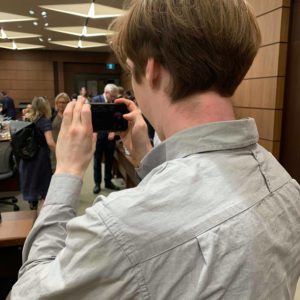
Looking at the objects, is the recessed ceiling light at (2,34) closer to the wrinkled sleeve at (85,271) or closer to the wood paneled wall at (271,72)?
the wood paneled wall at (271,72)

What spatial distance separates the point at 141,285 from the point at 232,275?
5.1 inches

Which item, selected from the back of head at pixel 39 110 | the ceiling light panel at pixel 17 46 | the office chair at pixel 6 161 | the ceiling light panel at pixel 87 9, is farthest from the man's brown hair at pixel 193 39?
the ceiling light panel at pixel 17 46

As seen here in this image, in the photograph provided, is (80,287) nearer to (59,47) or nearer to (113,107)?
(113,107)

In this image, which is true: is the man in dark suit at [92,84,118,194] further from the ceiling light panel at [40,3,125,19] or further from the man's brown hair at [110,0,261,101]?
the man's brown hair at [110,0,261,101]

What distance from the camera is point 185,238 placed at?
45 centimetres

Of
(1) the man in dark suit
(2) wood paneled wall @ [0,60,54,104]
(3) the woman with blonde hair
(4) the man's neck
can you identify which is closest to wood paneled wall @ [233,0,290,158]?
(1) the man in dark suit

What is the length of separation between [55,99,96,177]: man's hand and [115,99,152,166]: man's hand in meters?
0.21

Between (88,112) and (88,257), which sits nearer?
(88,257)

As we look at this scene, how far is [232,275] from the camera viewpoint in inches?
17.9

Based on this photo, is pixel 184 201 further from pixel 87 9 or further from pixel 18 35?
pixel 18 35

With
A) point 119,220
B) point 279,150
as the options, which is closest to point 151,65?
point 119,220

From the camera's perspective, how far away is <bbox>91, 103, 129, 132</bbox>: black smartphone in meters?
0.84

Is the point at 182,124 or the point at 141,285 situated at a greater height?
the point at 182,124

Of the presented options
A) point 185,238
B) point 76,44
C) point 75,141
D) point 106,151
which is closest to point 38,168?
point 106,151
